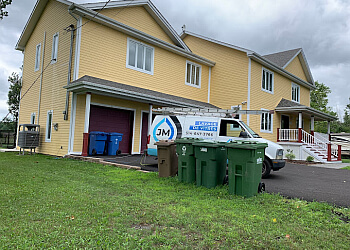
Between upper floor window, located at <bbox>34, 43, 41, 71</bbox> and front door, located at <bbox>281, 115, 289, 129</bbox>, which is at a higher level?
upper floor window, located at <bbox>34, 43, 41, 71</bbox>

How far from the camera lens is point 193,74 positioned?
60.5 ft

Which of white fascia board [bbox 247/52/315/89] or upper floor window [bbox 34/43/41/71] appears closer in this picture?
upper floor window [bbox 34/43/41/71]

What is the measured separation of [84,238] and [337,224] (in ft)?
12.0

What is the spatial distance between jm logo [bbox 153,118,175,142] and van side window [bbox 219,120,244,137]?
180 cm

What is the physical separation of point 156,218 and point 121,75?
437 inches

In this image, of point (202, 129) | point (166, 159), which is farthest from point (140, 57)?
point (166, 159)

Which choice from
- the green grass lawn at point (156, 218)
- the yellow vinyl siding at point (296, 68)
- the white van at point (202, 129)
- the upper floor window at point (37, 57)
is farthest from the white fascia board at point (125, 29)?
the yellow vinyl siding at point (296, 68)

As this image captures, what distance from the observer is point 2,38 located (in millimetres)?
20172

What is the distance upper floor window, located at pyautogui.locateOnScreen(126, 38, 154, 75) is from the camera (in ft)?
47.6

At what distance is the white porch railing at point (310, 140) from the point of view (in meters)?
17.2

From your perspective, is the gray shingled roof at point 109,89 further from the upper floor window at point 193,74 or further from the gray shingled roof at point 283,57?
the gray shingled roof at point 283,57

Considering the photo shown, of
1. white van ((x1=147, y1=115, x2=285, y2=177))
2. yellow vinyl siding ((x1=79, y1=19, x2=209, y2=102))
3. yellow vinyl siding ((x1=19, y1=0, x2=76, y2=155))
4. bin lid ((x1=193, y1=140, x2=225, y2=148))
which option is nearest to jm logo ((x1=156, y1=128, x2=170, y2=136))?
white van ((x1=147, y1=115, x2=285, y2=177))

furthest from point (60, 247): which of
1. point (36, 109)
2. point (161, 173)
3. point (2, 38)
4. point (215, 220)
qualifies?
point (2, 38)

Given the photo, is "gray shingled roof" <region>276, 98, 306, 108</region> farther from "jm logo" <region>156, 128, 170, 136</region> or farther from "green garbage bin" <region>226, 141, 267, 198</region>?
"green garbage bin" <region>226, 141, 267, 198</region>
